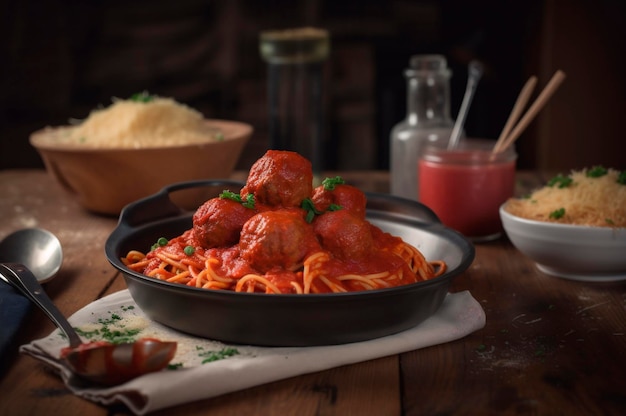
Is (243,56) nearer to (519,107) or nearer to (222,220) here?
(519,107)

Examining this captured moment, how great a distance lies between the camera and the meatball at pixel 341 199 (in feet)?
5.92

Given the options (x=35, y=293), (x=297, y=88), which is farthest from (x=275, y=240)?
(x=297, y=88)

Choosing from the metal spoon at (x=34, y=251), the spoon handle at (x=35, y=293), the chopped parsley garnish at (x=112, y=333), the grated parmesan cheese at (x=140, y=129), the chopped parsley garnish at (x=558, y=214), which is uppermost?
the grated parmesan cheese at (x=140, y=129)

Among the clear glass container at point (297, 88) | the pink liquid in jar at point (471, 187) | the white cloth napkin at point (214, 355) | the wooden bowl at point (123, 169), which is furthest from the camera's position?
the clear glass container at point (297, 88)

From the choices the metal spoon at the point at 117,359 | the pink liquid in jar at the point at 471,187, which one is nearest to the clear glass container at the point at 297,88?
the pink liquid in jar at the point at 471,187

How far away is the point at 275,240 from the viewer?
1626 millimetres

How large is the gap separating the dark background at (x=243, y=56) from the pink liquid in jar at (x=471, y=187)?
2.65 meters

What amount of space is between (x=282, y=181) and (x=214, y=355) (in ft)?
1.34

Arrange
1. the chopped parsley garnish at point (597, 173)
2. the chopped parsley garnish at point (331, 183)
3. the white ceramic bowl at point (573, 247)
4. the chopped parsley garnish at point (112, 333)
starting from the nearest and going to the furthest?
the chopped parsley garnish at point (112, 333), the chopped parsley garnish at point (331, 183), the white ceramic bowl at point (573, 247), the chopped parsley garnish at point (597, 173)

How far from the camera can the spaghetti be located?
163cm

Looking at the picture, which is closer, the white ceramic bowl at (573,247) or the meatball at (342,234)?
the meatball at (342,234)

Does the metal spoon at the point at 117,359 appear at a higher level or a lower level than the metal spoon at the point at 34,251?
higher

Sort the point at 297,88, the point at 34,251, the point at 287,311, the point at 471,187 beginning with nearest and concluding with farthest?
1. the point at 287,311
2. the point at 34,251
3. the point at 471,187
4. the point at 297,88

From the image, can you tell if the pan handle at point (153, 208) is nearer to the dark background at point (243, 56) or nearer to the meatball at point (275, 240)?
the meatball at point (275, 240)
